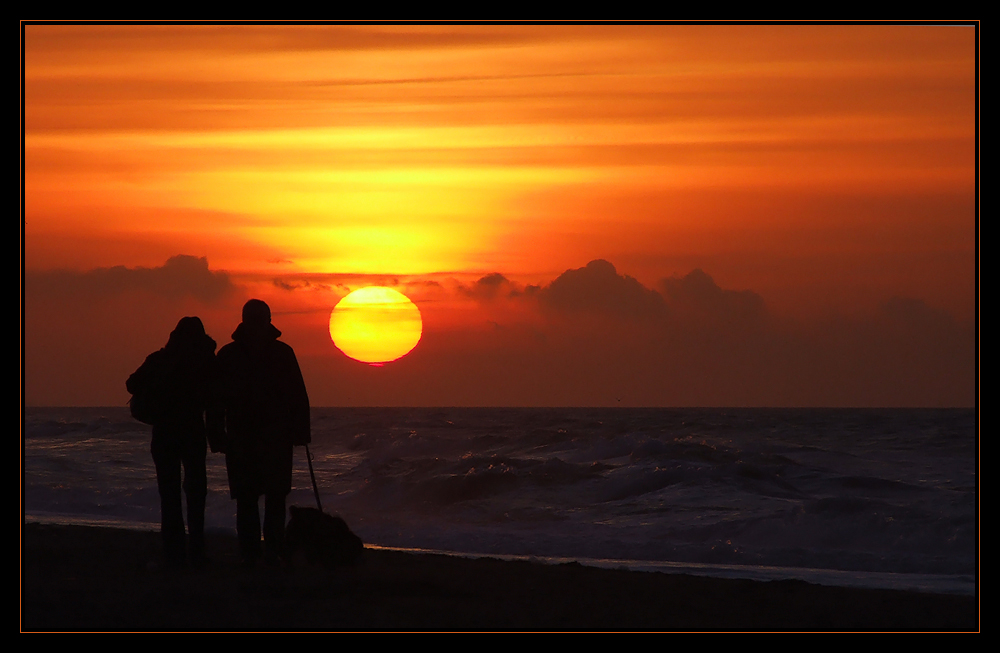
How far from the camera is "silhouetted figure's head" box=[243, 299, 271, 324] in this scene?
272 inches

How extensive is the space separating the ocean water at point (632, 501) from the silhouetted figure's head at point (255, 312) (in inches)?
213

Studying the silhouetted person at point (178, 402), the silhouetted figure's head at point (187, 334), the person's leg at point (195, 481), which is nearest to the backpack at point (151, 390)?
the silhouetted person at point (178, 402)

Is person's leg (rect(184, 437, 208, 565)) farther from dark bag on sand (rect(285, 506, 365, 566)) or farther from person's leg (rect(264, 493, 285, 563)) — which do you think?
dark bag on sand (rect(285, 506, 365, 566))

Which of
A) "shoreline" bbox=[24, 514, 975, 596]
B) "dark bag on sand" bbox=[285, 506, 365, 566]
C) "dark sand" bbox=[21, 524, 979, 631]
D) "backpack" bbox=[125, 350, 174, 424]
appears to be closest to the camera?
"dark sand" bbox=[21, 524, 979, 631]

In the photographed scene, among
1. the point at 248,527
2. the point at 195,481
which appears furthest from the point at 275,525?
the point at 195,481

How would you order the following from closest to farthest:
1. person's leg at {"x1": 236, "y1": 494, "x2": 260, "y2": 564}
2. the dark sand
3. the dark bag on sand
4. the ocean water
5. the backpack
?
1. the dark sand
2. the backpack
3. person's leg at {"x1": 236, "y1": 494, "x2": 260, "y2": 564}
4. the dark bag on sand
5. the ocean water

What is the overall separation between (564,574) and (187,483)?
3110 millimetres

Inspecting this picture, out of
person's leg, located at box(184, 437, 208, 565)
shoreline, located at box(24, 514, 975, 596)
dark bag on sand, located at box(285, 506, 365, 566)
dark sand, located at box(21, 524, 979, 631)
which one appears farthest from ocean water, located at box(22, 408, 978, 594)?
person's leg, located at box(184, 437, 208, 565)

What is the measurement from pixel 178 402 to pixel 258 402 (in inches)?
21.2

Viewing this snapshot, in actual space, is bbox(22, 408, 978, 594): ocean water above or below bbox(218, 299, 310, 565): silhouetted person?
below

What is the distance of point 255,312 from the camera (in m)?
6.92

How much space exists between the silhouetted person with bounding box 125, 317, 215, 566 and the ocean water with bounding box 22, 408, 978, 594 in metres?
4.88
